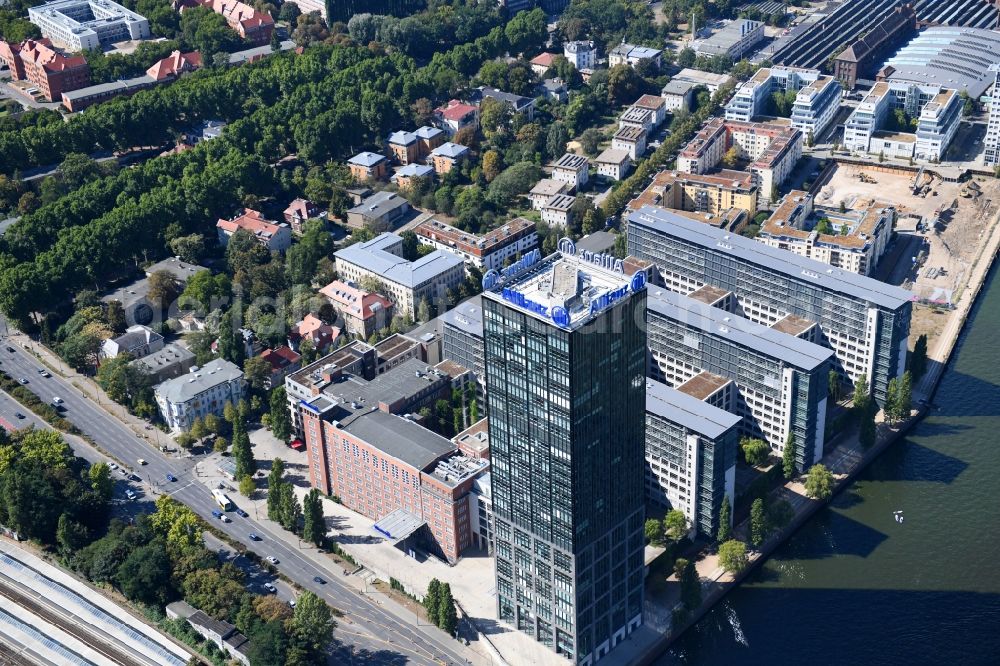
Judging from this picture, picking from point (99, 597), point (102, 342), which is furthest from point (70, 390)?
point (99, 597)

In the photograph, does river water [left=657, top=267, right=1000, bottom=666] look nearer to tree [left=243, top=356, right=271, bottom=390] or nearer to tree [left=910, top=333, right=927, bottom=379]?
tree [left=910, top=333, right=927, bottom=379]

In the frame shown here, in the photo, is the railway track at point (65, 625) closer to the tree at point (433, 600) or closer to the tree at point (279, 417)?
the tree at point (433, 600)

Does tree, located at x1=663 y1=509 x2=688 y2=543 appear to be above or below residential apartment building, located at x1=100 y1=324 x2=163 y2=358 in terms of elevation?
below

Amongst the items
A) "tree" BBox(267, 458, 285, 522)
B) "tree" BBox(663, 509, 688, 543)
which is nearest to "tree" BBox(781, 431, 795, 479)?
"tree" BBox(663, 509, 688, 543)

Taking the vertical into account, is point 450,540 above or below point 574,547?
below

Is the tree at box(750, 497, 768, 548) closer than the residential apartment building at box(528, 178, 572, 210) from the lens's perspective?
Yes

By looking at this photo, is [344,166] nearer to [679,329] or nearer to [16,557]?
[679,329]

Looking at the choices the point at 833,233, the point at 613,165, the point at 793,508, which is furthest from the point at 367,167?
the point at 793,508
